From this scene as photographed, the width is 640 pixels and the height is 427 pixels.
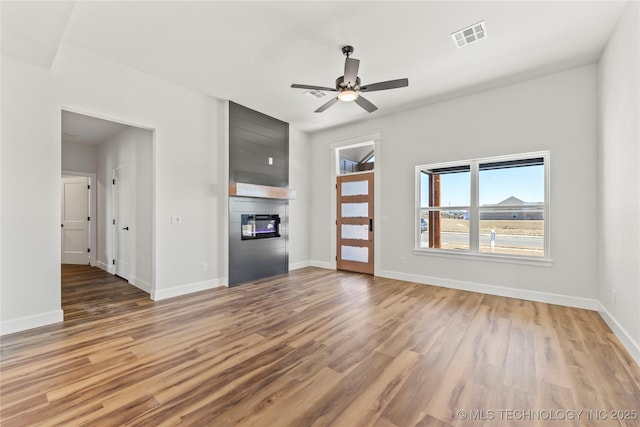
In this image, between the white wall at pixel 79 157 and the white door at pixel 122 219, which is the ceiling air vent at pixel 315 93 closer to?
the white door at pixel 122 219

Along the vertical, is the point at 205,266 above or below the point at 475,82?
below

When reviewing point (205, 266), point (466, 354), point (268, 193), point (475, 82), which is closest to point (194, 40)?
point (268, 193)

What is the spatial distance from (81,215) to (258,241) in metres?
5.13

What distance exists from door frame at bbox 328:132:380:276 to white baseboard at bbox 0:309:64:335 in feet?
15.4

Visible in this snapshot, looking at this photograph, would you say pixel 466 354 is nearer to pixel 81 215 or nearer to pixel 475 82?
pixel 475 82

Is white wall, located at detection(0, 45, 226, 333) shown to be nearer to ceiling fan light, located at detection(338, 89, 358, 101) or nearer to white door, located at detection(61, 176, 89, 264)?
ceiling fan light, located at detection(338, 89, 358, 101)

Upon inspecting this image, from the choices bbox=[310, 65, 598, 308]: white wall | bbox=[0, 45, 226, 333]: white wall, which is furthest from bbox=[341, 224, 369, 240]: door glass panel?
bbox=[0, 45, 226, 333]: white wall

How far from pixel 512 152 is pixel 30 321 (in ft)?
21.9

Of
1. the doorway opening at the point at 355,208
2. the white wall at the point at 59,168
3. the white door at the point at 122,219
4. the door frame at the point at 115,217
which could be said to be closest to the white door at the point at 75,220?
the door frame at the point at 115,217

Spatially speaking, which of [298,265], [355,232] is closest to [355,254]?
[355,232]

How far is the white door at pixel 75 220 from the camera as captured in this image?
6898 millimetres

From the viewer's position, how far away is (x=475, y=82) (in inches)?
164

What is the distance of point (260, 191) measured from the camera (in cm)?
527

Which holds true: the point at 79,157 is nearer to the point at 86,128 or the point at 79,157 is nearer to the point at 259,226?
the point at 86,128
